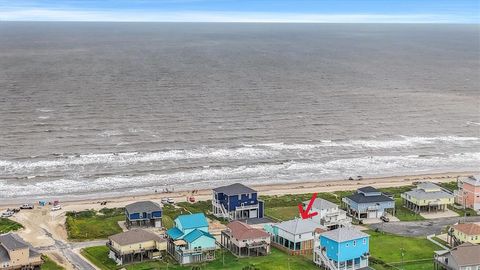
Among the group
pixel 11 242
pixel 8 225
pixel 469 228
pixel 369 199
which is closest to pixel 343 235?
pixel 469 228

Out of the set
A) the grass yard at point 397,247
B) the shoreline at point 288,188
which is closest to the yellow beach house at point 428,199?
the grass yard at point 397,247

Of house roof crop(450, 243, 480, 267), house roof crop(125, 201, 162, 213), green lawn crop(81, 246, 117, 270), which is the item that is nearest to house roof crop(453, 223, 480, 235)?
house roof crop(450, 243, 480, 267)

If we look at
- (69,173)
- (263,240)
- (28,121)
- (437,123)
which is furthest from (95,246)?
(437,123)

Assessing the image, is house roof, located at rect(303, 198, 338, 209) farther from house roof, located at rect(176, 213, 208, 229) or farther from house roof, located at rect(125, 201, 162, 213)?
house roof, located at rect(125, 201, 162, 213)

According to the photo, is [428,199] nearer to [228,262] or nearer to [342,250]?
[342,250]

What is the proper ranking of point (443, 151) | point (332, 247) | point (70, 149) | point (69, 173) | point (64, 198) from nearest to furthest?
point (332, 247)
point (64, 198)
point (69, 173)
point (70, 149)
point (443, 151)

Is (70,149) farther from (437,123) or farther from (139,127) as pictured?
(437,123)

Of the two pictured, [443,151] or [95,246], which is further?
[443,151]

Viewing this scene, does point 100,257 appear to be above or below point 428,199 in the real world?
below
